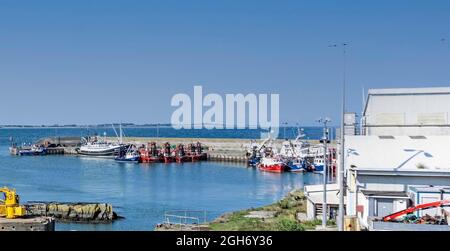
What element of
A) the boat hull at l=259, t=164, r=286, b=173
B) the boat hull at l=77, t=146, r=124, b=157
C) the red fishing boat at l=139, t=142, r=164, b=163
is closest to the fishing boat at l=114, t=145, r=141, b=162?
the red fishing boat at l=139, t=142, r=164, b=163

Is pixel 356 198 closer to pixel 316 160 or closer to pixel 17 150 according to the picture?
pixel 316 160

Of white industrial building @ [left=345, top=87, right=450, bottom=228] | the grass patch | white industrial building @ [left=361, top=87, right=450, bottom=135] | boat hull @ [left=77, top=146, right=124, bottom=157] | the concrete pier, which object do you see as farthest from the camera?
boat hull @ [left=77, top=146, right=124, bottom=157]

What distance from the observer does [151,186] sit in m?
13.5

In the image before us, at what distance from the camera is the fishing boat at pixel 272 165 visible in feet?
58.5

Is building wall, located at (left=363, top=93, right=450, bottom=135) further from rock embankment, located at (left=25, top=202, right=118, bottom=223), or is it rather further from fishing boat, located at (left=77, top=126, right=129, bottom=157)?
fishing boat, located at (left=77, top=126, right=129, bottom=157)

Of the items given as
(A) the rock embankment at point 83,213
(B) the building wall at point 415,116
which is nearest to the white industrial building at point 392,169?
(B) the building wall at point 415,116

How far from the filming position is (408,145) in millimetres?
3266

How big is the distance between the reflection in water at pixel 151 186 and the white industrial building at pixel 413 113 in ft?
13.2

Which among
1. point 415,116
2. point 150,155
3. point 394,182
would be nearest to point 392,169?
point 394,182

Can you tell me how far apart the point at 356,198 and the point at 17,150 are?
2418cm

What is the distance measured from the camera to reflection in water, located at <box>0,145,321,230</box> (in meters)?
9.31

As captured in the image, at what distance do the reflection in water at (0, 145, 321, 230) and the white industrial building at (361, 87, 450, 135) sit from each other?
4.03m

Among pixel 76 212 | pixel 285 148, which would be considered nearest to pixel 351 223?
pixel 76 212

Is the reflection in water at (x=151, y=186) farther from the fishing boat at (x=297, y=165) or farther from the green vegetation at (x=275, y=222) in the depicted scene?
the green vegetation at (x=275, y=222)
